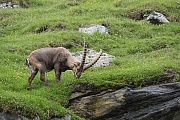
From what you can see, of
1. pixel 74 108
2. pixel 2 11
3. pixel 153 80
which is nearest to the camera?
pixel 74 108

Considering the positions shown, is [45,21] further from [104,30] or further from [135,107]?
[135,107]

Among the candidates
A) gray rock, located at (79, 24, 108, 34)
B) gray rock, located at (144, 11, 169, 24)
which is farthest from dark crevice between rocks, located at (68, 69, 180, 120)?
gray rock, located at (144, 11, 169, 24)

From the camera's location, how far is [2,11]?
100 feet

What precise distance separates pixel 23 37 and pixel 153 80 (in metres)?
10.1

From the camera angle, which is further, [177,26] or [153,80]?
[177,26]

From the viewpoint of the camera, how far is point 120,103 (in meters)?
15.6

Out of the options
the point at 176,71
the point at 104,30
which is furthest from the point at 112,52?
the point at 176,71

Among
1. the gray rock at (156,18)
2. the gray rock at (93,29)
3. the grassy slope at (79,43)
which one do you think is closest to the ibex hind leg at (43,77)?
the grassy slope at (79,43)

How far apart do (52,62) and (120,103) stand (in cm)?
315

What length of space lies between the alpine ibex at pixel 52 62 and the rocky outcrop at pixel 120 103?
810 mm

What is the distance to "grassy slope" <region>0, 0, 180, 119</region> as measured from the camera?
610 inches

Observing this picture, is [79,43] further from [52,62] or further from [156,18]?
[52,62]

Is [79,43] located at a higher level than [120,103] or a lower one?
lower

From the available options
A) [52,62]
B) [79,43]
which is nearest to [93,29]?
[79,43]
